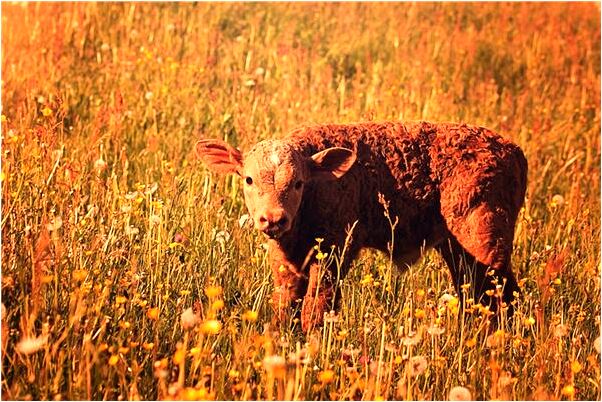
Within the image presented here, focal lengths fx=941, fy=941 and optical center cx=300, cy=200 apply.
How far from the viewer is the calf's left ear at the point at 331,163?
546 centimetres

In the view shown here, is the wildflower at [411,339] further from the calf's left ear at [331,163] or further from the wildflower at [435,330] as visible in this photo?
the calf's left ear at [331,163]

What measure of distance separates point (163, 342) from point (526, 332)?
215 centimetres

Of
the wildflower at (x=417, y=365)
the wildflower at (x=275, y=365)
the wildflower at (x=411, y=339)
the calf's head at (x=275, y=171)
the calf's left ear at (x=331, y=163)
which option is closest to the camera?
the wildflower at (x=275, y=365)

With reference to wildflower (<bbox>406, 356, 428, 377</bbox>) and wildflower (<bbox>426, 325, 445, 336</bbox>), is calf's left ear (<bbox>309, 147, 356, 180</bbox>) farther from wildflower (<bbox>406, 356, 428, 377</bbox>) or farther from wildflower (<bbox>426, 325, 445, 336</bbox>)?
wildflower (<bbox>406, 356, 428, 377</bbox>)

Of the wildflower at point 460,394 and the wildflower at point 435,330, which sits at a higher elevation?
the wildflower at point 435,330

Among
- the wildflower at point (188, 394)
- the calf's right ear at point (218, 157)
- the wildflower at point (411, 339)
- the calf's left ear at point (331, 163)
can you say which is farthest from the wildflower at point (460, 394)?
the calf's right ear at point (218, 157)

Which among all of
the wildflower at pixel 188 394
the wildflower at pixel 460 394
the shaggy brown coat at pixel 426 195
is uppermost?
the shaggy brown coat at pixel 426 195

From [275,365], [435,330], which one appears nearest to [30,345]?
[275,365]

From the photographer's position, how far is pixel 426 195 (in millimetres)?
5918

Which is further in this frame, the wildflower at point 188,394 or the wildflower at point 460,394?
the wildflower at point 460,394

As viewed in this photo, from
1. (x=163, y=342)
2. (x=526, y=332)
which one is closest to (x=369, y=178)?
(x=526, y=332)

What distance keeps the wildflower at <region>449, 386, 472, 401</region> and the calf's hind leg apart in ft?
5.74

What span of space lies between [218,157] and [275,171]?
55cm

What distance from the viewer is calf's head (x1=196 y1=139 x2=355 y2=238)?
505 cm
